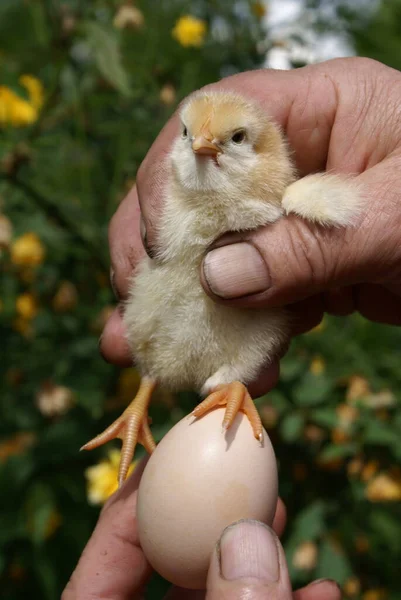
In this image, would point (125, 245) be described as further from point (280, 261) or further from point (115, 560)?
point (115, 560)

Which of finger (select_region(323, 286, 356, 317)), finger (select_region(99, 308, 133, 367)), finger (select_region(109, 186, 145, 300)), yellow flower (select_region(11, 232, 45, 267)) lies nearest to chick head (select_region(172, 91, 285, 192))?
finger (select_region(109, 186, 145, 300))

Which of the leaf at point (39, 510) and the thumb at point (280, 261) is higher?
the thumb at point (280, 261)

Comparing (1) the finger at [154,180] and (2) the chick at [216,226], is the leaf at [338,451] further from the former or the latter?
(1) the finger at [154,180]

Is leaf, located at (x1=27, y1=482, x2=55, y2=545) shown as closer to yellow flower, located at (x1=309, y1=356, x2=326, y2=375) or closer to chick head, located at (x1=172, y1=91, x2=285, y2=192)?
yellow flower, located at (x1=309, y1=356, x2=326, y2=375)

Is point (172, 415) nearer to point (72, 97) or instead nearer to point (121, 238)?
point (121, 238)

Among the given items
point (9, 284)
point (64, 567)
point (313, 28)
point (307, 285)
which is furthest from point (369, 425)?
point (313, 28)

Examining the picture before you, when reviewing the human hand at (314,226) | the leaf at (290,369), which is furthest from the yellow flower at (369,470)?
the human hand at (314,226)

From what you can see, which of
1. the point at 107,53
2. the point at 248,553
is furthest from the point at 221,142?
the point at 248,553

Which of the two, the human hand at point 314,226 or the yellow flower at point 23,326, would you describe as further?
the yellow flower at point 23,326
